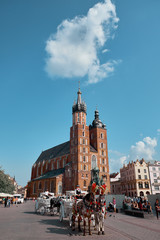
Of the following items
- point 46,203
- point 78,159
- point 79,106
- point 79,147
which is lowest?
point 46,203

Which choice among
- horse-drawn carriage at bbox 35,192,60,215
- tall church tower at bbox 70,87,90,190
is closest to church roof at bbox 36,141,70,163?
tall church tower at bbox 70,87,90,190

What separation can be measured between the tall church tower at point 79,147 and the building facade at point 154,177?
848 inches

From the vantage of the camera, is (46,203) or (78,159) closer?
(46,203)

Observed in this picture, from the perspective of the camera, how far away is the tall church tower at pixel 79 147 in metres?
55.2

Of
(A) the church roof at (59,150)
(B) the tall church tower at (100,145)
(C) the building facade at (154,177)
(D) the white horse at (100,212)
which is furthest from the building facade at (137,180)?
(D) the white horse at (100,212)

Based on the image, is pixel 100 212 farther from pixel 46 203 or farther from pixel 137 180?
pixel 137 180

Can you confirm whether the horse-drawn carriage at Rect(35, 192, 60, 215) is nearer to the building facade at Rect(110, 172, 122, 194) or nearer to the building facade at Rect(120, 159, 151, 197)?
the building facade at Rect(120, 159, 151, 197)

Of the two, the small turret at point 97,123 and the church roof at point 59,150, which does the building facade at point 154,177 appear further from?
the church roof at point 59,150

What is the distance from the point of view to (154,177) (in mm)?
61781

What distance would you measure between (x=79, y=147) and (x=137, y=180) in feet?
70.9

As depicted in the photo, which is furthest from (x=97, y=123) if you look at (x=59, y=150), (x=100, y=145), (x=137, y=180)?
(x=137, y=180)

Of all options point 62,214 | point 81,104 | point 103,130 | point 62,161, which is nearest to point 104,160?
point 103,130

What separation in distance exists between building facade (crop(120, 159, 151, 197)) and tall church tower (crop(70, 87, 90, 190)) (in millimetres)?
16153

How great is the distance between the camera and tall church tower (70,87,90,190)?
55.2m
